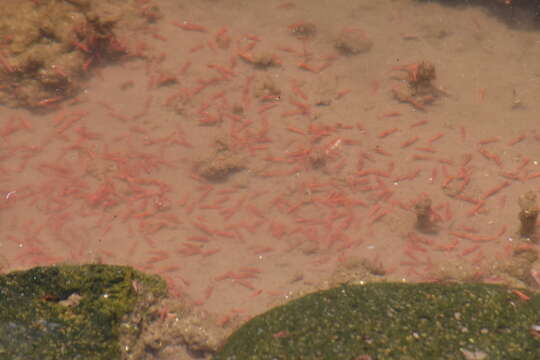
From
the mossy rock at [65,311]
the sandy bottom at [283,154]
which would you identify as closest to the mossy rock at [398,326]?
the mossy rock at [65,311]

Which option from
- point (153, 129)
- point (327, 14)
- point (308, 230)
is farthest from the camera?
point (327, 14)

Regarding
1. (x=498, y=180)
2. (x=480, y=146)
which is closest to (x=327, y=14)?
(x=480, y=146)

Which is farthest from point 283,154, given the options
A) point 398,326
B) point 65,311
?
point 65,311

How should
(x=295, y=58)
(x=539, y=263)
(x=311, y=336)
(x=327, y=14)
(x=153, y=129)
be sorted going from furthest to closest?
(x=327, y=14)
(x=295, y=58)
(x=153, y=129)
(x=539, y=263)
(x=311, y=336)

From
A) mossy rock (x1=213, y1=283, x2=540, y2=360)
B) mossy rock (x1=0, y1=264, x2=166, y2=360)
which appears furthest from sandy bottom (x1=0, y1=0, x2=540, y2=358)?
mossy rock (x1=0, y1=264, x2=166, y2=360)

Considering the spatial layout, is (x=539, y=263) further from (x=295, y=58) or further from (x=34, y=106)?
(x=34, y=106)

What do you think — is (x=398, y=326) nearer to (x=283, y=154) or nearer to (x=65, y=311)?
(x=65, y=311)
